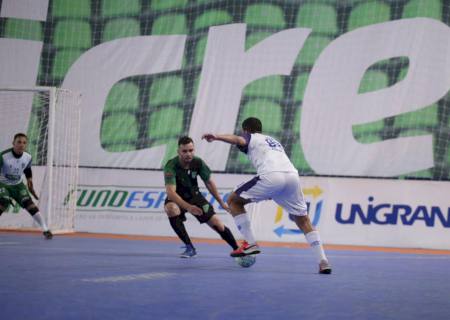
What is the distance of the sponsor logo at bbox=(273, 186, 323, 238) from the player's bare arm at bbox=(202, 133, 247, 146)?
7.50m

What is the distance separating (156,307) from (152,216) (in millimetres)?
11899

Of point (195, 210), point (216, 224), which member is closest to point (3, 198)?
Result: point (216, 224)

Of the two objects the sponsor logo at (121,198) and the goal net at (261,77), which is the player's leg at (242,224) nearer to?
the sponsor logo at (121,198)

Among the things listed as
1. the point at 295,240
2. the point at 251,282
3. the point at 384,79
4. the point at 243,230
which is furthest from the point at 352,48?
the point at 251,282

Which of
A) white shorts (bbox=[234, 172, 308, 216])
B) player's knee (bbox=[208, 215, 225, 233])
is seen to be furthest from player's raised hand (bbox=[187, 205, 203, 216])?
white shorts (bbox=[234, 172, 308, 216])

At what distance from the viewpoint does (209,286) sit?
808cm

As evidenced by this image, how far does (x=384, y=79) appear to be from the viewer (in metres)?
19.0

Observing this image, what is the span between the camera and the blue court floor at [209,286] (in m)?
6.29

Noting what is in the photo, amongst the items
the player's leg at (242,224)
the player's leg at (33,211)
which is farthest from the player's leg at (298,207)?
the player's leg at (33,211)

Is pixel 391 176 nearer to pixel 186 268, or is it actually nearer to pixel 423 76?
pixel 423 76

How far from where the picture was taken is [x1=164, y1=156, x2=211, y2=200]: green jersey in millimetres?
12141

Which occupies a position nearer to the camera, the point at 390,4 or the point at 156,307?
the point at 156,307

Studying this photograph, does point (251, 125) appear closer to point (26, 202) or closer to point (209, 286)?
point (209, 286)

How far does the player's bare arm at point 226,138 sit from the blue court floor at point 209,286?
151 cm
